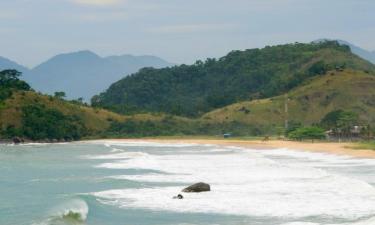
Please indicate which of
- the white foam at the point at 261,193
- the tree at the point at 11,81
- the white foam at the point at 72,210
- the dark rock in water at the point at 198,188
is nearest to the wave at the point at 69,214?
the white foam at the point at 72,210

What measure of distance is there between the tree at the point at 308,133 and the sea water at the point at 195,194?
27.9 metres

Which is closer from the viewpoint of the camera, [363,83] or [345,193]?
[345,193]

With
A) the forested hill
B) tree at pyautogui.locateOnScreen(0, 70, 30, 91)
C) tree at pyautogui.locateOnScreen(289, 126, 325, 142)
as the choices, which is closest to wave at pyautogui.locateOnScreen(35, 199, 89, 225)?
tree at pyautogui.locateOnScreen(289, 126, 325, 142)

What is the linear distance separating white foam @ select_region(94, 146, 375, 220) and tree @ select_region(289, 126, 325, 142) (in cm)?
3696

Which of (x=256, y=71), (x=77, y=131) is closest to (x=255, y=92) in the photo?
(x=256, y=71)

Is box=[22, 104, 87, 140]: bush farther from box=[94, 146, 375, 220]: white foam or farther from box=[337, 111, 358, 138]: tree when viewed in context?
box=[94, 146, 375, 220]: white foam

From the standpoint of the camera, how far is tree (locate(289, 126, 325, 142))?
317ft

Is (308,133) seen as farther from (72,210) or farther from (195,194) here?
(72,210)

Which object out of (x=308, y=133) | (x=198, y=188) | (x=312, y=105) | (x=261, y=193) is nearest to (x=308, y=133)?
(x=308, y=133)

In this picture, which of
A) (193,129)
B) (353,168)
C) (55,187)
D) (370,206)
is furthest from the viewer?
(193,129)

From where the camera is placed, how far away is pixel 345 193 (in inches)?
1480

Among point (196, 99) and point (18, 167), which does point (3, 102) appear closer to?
point (18, 167)

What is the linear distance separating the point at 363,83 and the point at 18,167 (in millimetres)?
84339

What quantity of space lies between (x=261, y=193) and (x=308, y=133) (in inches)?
2312
